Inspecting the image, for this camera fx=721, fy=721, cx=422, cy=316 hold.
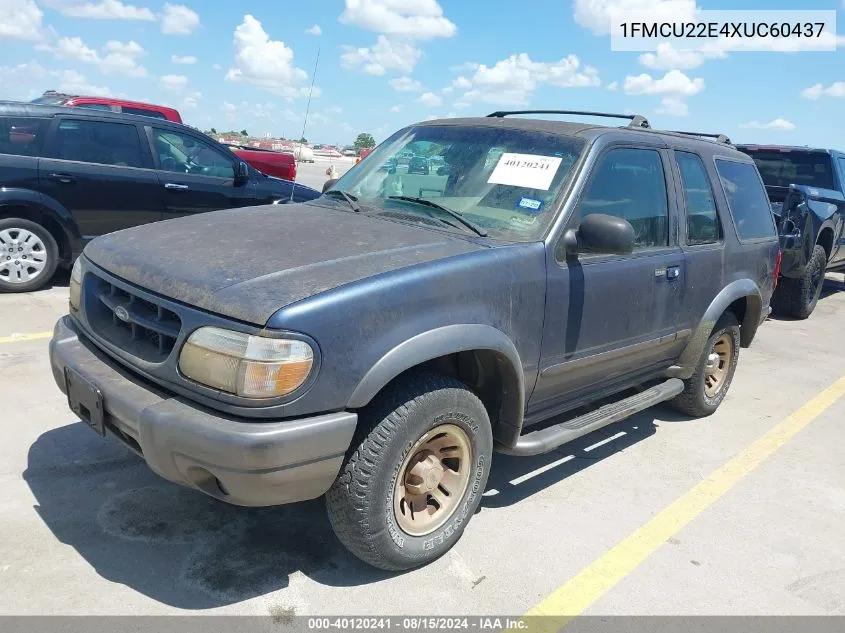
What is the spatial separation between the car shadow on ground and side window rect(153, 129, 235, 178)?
4386 mm

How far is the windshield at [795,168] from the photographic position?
9.09m

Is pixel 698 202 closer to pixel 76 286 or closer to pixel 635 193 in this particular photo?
pixel 635 193

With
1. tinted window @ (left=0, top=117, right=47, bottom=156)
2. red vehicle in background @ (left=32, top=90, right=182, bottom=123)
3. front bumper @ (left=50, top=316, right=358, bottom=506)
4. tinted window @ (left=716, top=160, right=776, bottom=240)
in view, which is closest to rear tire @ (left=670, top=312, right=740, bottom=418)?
tinted window @ (left=716, top=160, right=776, bottom=240)

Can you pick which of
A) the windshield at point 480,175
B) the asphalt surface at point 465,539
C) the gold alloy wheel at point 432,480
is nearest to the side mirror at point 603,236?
the windshield at point 480,175

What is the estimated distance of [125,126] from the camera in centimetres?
731

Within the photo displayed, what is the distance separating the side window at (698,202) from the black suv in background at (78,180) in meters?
5.25

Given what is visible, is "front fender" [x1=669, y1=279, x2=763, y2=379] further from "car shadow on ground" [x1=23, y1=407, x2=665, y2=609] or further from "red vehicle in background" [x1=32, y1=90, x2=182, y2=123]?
→ "red vehicle in background" [x1=32, y1=90, x2=182, y2=123]

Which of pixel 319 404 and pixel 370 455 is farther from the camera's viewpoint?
pixel 370 455

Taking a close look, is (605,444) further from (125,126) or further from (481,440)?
(125,126)

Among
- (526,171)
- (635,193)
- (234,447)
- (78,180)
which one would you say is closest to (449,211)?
(526,171)

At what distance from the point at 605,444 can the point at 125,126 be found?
569cm

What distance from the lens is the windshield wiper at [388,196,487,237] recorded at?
330 centimetres

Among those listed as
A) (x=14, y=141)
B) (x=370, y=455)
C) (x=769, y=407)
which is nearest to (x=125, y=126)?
(x=14, y=141)

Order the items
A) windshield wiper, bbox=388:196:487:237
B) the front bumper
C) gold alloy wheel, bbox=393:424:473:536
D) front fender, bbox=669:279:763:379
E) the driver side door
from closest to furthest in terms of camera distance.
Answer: the front bumper
gold alloy wheel, bbox=393:424:473:536
windshield wiper, bbox=388:196:487:237
front fender, bbox=669:279:763:379
the driver side door
